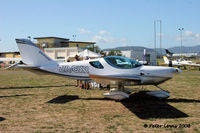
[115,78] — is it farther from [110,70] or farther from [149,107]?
[149,107]

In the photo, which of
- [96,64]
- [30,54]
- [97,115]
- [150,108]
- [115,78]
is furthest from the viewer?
[30,54]

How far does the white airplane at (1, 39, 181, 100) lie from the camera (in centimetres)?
805

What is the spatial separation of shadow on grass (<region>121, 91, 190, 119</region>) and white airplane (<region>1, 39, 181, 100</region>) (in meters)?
0.39

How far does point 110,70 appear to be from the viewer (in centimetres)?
849

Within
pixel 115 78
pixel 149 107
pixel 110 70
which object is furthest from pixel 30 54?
pixel 149 107

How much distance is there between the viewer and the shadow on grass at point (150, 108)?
6.39 meters

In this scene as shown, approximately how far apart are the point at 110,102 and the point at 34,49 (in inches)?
179

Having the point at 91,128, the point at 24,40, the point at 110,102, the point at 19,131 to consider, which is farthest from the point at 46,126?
the point at 24,40

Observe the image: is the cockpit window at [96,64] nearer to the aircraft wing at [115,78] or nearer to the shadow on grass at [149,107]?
A: the aircraft wing at [115,78]

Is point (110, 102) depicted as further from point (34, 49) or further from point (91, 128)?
point (34, 49)

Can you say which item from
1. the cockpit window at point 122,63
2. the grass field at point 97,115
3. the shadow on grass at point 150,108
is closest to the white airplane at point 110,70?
the cockpit window at point 122,63

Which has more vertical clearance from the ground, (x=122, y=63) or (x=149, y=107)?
(x=122, y=63)

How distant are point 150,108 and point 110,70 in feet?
7.62

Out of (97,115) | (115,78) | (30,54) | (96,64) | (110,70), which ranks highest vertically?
(30,54)
